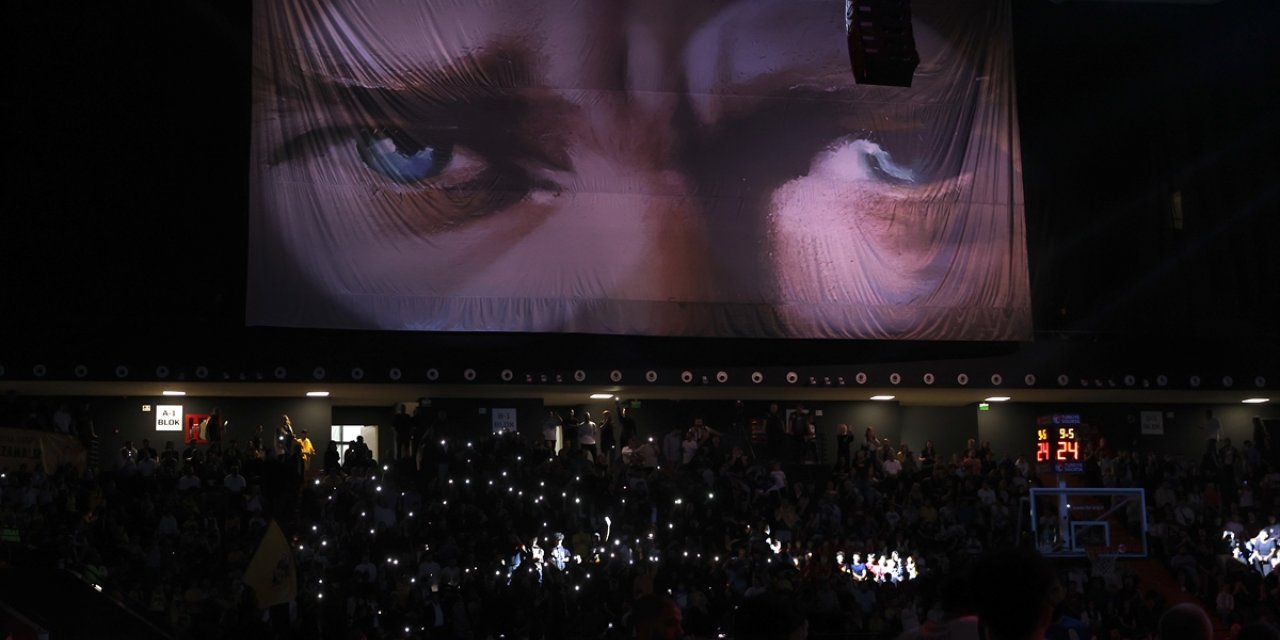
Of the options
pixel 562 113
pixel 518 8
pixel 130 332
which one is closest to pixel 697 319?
pixel 562 113

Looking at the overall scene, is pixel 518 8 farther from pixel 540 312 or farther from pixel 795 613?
pixel 795 613

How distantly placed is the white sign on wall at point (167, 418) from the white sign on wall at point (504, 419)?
6.36 meters

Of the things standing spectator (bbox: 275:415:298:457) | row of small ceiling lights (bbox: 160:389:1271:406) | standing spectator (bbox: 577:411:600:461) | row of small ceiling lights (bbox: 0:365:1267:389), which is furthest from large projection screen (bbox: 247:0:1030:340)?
row of small ceiling lights (bbox: 160:389:1271:406)

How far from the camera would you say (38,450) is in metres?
22.8

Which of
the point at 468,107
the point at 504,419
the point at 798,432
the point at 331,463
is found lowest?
the point at 331,463

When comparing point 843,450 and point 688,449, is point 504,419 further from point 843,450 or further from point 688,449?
point 843,450

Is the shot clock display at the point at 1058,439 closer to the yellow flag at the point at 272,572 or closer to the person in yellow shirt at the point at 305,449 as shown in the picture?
the person in yellow shirt at the point at 305,449

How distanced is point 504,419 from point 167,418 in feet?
22.2

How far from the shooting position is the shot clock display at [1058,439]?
2777cm

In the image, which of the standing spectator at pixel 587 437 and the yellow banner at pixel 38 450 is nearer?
the yellow banner at pixel 38 450

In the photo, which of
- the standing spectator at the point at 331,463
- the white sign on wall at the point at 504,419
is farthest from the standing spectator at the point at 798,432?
the standing spectator at the point at 331,463

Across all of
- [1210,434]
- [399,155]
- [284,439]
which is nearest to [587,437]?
[284,439]

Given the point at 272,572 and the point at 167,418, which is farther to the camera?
the point at 167,418

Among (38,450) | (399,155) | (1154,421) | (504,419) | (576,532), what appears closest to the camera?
(576,532)
